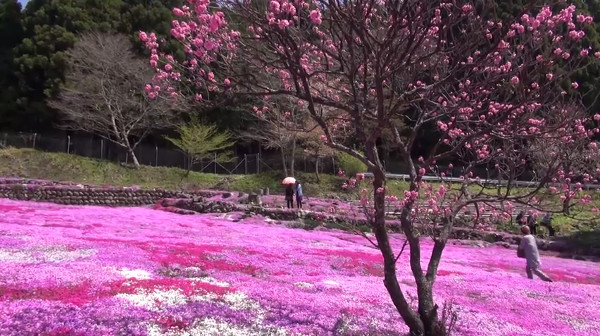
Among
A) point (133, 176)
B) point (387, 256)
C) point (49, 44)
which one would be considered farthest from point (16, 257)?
point (49, 44)

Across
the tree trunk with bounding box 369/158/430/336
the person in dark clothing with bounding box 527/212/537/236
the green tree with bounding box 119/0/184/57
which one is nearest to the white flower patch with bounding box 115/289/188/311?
the tree trunk with bounding box 369/158/430/336

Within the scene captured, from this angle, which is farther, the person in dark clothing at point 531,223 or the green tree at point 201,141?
the green tree at point 201,141

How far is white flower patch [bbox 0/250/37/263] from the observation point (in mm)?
10711

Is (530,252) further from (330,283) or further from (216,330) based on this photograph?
(216,330)

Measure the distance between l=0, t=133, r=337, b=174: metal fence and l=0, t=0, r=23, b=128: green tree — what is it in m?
4.22

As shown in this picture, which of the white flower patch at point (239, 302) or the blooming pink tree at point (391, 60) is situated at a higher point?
the blooming pink tree at point (391, 60)

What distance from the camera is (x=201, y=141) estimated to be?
4681 cm

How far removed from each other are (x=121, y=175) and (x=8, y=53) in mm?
23232

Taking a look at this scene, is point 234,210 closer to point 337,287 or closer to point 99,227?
point 99,227

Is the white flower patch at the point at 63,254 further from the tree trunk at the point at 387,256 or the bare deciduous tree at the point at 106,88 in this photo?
the bare deciduous tree at the point at 106,88

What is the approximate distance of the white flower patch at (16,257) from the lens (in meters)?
10.7

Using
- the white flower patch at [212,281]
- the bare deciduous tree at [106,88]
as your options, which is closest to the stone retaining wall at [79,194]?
the bare deciduous tree at [106,88]

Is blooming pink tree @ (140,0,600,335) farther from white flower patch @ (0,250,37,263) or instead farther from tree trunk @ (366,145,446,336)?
white flower patch @ (0,250,37,263)

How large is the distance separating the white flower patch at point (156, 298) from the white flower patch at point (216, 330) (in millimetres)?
790
